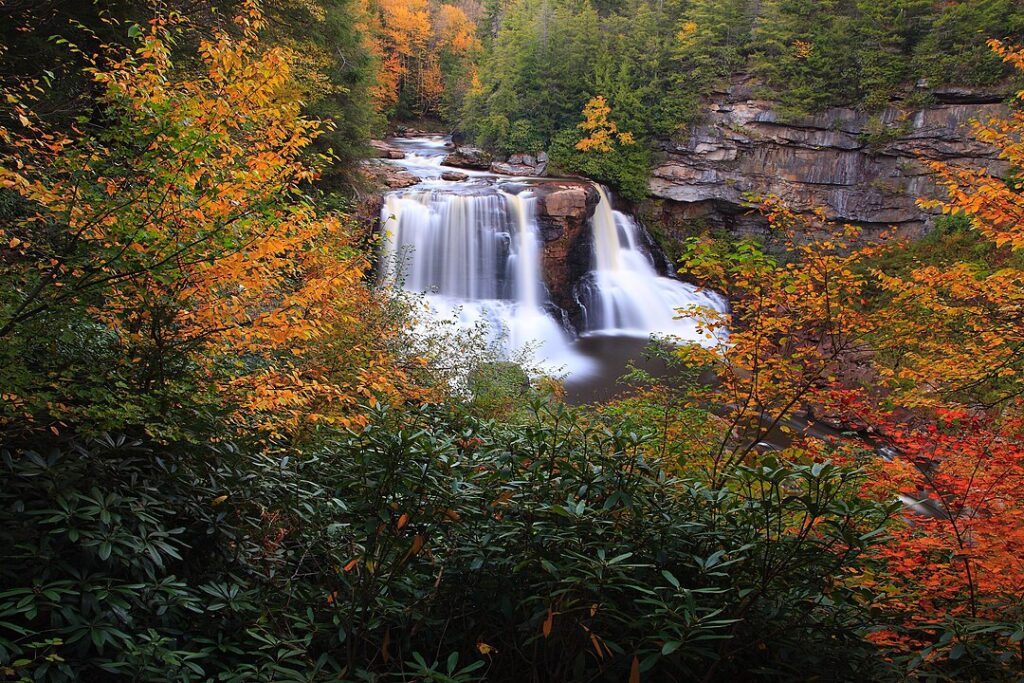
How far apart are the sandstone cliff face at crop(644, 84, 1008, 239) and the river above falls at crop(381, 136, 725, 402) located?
4.68 metres

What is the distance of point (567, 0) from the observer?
1045 inches

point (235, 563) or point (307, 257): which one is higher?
point (307, 257)

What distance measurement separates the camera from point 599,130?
22.8m

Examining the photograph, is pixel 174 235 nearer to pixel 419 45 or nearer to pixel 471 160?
pixel 471 160

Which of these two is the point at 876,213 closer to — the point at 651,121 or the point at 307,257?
the point at 651,121

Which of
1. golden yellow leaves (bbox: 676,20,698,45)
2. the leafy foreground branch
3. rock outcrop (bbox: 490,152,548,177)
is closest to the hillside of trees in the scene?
the leafy foreground branch

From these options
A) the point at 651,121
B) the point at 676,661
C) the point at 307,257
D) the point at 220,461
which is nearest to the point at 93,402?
the point at 220,461

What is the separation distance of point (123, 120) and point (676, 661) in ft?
12.5

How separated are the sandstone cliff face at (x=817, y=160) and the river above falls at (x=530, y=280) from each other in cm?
468

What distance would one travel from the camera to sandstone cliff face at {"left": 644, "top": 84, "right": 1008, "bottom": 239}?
19438mm

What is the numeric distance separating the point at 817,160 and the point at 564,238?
11.3m

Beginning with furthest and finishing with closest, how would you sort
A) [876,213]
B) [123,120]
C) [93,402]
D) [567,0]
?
[567,0] → [876,213] → [123,120] → [93,402]

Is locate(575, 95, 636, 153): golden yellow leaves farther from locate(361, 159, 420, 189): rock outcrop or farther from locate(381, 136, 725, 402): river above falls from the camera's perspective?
locate(361, 159, 420, 189): rock outcrop

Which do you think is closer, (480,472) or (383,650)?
(383,650)
